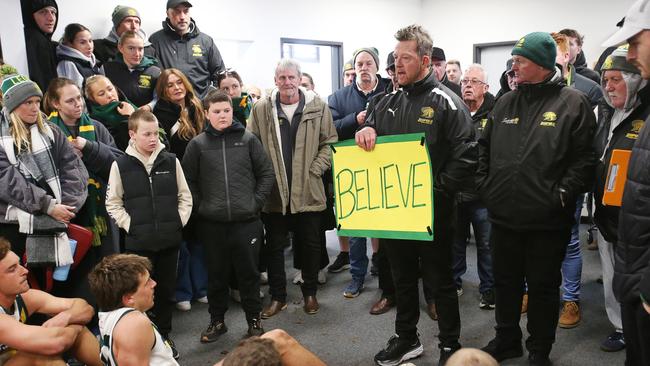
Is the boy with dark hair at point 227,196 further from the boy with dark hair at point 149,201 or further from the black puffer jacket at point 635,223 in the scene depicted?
the black puffer jacket at point 635,223

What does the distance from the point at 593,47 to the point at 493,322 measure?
17.8 feet

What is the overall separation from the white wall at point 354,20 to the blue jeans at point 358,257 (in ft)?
11.3

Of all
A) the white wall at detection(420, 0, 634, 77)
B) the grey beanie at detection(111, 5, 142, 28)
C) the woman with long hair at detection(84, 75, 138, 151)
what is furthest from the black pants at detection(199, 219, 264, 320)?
the white wall at detection(420, 0, 634, 77)

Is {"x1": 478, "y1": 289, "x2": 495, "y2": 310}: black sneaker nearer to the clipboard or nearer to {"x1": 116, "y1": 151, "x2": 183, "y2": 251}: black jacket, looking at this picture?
the clipboard

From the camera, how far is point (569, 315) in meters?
3.36

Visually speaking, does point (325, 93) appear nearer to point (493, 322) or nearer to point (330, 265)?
point (330, 265)

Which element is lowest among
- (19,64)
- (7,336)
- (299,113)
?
(7,336)

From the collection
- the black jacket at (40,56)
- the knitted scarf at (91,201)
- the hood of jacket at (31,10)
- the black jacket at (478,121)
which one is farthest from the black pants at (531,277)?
the hood of jacket at (31,10)

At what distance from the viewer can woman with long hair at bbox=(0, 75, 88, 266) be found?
9.35ft

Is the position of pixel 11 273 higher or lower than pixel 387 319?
higher

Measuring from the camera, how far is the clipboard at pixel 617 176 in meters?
2.08

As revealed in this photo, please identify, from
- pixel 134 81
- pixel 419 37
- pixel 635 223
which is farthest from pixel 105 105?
pixel 635 223

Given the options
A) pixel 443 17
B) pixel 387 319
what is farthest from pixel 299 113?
pixel 443 17

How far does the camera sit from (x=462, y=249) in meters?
3.96
